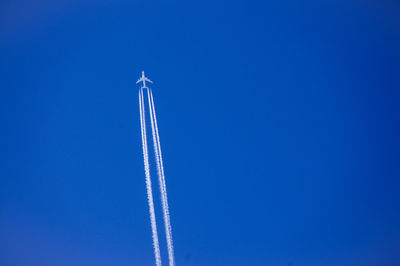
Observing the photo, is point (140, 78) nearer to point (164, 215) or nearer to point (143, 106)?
point (143, 106)

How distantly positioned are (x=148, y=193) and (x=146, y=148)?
2.25 meters

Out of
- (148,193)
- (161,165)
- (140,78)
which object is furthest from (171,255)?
(140,78)

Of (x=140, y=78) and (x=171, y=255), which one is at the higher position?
(x=140, y=78)

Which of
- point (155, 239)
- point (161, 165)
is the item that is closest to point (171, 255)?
point (155, 239)

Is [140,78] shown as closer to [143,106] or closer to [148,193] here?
[143,106]

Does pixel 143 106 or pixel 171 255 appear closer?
pixel 171 255

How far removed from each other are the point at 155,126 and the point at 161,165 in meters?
2.07

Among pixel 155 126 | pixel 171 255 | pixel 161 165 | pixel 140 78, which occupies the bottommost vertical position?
pixel 171 255

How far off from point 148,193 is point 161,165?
1.53 meters

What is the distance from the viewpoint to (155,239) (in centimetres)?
1359

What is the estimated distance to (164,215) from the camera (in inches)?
541

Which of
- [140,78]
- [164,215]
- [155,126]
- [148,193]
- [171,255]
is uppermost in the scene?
[140,78]

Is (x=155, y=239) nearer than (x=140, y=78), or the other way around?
(x=155, y=239)

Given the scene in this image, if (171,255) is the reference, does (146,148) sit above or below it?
above
